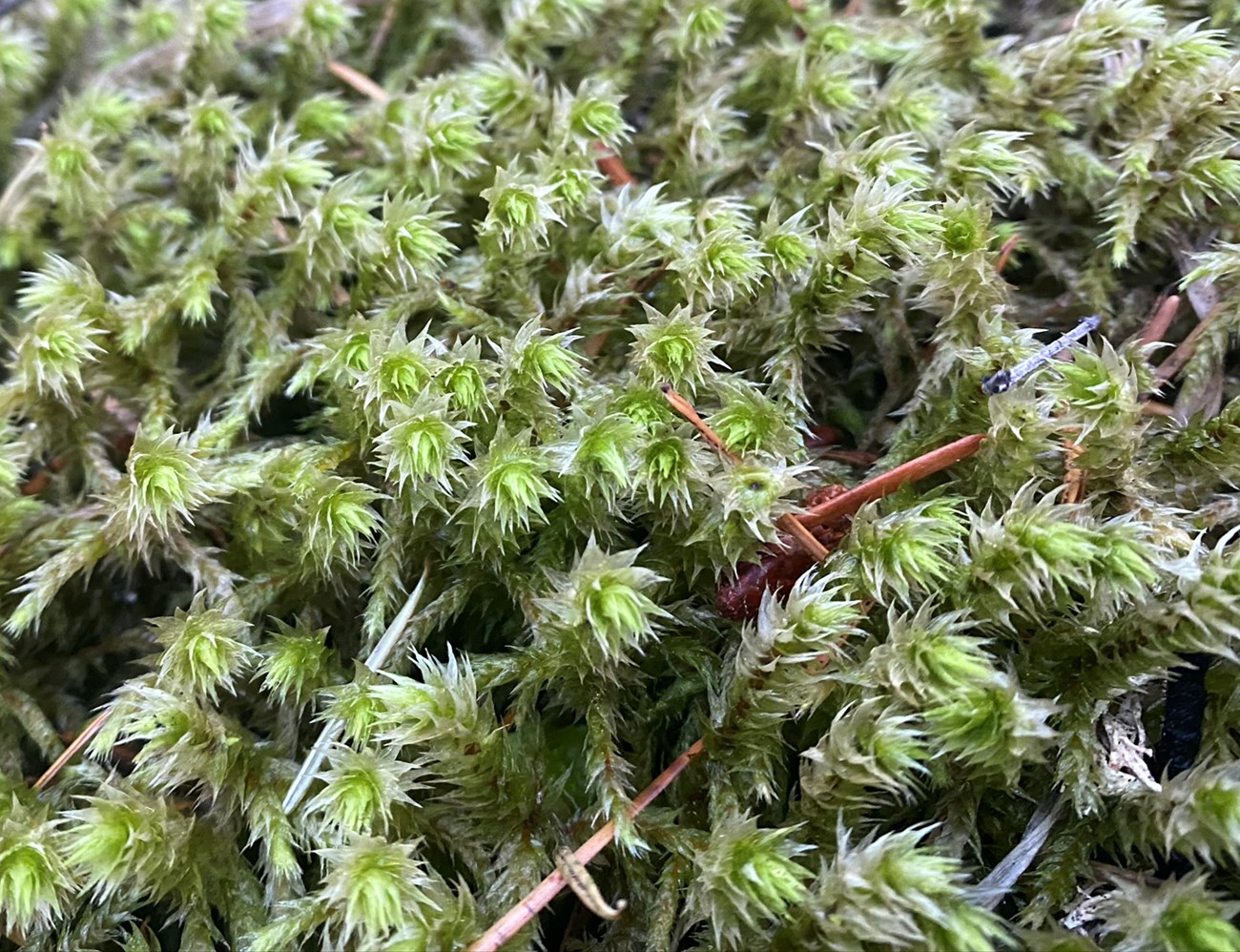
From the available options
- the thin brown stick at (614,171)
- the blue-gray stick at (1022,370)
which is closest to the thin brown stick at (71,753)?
the thin brown stick at (614,171)

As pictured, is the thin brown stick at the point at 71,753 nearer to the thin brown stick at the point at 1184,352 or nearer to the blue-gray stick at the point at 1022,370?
the blue-gray stick at the point at 1022,370

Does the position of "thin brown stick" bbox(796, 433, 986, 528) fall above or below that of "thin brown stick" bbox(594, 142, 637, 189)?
below

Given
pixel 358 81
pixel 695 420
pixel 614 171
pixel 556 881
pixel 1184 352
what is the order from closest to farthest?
pixel 556 881 → pixel 695 420 → pixel 1184 352 → pixel 614 171 → pixel 358 81

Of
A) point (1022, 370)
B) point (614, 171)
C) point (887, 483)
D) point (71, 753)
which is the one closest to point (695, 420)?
point (887, 483)

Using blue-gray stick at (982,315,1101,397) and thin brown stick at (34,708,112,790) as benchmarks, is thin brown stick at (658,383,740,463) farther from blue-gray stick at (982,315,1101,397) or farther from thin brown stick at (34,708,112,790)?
thin brown stick at (34,708,112,790)

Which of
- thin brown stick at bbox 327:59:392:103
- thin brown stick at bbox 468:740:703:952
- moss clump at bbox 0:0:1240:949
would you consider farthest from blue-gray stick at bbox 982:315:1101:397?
thin brown stick at bbox 327:59:392:103

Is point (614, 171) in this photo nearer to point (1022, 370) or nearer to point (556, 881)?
point (1022, 370)

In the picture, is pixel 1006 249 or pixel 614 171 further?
pixel 614 171

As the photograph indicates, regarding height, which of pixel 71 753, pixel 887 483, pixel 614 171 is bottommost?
pixel 71 753

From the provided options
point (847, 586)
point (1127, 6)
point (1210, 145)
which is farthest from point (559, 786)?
point (1127, 6)
